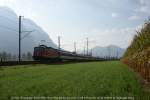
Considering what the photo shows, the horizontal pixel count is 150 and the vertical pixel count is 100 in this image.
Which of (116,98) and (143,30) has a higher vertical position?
(143,30)

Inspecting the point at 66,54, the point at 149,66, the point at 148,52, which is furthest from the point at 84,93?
the point at 66,54

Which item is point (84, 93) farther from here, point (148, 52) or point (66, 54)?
point (66, 54)

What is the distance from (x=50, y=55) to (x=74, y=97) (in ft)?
142

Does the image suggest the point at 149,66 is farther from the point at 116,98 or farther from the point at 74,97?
the point at 74,97

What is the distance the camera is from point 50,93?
446 inches

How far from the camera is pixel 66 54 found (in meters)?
66.7

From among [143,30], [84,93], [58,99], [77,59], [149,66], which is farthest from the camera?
[77,59]

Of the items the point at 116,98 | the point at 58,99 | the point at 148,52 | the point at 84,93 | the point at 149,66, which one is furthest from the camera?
the point at 148,52

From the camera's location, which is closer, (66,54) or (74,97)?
(74,97)

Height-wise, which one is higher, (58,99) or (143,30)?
(143,30)

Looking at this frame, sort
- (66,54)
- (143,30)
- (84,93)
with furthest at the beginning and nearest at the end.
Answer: (66,54) → (143,30) → (84,93)

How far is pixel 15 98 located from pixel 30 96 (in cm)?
65

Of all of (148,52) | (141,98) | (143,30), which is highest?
(143,30)

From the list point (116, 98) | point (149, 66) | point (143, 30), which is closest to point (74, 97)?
point (116, 98)
